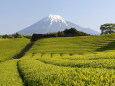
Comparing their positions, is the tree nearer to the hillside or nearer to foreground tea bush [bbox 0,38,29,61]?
the hillside

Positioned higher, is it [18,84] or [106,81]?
[106,81]

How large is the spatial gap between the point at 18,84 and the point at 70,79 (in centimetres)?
614

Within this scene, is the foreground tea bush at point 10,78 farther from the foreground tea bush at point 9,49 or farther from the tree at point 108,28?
the tree at point 108,28

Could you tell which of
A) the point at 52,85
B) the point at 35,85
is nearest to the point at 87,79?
the point at 52,85

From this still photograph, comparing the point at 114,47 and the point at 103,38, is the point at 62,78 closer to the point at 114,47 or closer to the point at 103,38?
the point at 114,47

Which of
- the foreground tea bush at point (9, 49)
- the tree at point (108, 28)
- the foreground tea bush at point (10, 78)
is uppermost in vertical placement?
the tree at point (108, 28)

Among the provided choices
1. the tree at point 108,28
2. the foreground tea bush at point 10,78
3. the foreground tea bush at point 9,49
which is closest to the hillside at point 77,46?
the foreground tea bush at point 9,49

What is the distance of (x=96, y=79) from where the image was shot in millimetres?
14758

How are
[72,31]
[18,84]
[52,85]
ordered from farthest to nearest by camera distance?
[72,31], [18,84], [52,85]

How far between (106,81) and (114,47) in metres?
59.7

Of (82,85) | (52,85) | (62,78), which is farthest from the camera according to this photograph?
(62,78)

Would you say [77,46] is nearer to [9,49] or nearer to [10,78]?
[9,49]

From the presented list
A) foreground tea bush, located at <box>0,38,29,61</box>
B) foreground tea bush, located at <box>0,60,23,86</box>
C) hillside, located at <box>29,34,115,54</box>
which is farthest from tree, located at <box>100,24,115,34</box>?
foreground tea bush, located at <box>0,60,23,86</box>

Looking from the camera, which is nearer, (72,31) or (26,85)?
(26,85)
